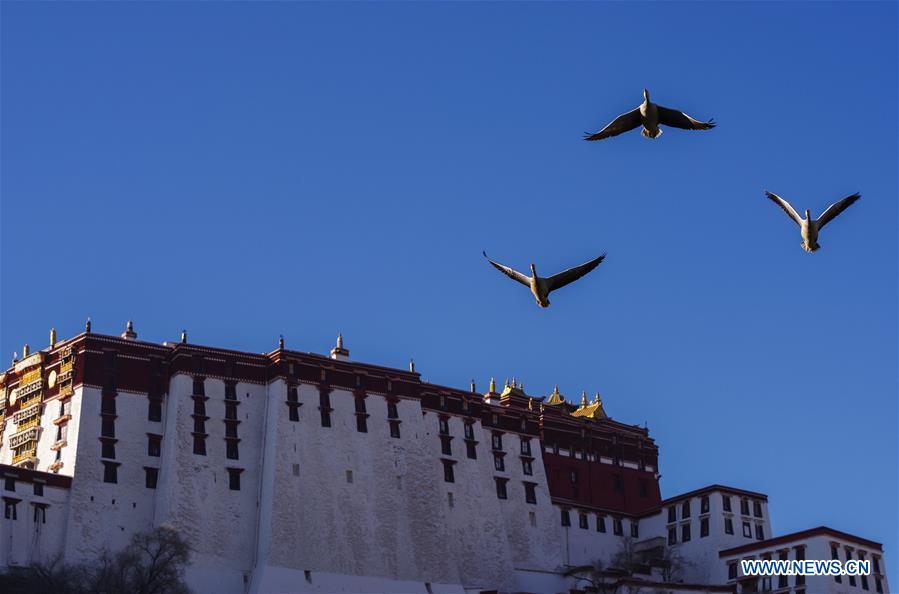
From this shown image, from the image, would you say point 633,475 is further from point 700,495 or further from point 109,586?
point 109,586

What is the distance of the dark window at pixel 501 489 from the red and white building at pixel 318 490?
0.33 ft

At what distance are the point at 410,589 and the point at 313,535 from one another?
24.5 ft

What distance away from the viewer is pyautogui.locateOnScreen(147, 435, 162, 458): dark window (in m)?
107

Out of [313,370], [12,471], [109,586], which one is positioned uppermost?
[313,370]

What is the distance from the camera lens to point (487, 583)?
115 metres

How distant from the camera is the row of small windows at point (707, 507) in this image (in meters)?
122

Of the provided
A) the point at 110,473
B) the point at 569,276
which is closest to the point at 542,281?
the point at 569,276

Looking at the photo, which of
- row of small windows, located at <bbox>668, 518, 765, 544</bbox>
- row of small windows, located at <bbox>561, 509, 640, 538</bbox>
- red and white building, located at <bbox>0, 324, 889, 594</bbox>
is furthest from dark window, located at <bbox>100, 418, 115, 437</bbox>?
row of small windows, located at <bbox>668, 518, 765, 544</bbox>

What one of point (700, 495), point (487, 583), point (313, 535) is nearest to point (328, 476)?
point (313, 535)

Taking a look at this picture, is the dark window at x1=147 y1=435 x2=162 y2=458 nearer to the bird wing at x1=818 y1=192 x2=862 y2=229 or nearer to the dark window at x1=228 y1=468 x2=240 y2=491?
the dark window at x1=228 y1=468 x2=240 y2=491

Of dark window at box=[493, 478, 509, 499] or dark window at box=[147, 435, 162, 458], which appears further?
dark window at box=[493, 478, 509, 499]

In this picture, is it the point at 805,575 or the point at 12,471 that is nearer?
the point at 12,471

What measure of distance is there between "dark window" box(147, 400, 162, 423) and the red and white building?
17cm

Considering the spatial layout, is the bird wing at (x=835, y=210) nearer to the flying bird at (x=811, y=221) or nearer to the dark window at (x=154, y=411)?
the flying bird at (x=811, y=221)
